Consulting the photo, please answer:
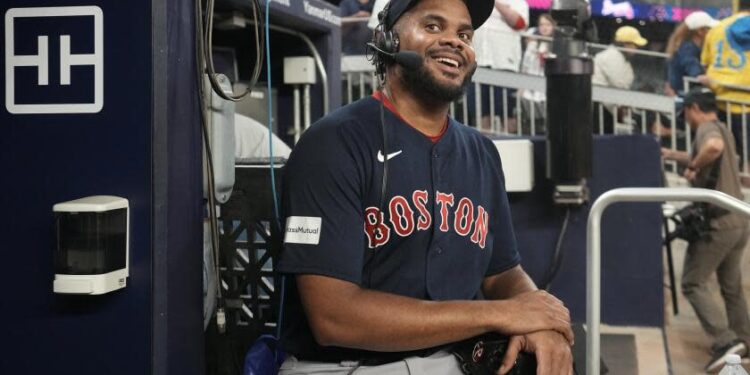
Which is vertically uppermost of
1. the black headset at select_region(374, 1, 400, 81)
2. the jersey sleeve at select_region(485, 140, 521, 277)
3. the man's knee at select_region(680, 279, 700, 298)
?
the black headset at select_region(374, 1, 400, 81)

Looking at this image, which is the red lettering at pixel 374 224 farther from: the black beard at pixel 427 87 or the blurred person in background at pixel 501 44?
the blurred person in background at pixel 501 44

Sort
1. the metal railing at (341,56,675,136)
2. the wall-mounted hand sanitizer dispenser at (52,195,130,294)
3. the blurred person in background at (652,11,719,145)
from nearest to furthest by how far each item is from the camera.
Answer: the wall-mounted hand sanitizer dispenser at (52,195,130,294)
the metal railing at (341,56,675,136)
the blurred person in background at (652,11,719,145)

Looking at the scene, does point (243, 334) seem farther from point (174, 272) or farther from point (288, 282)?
point (174, 272)

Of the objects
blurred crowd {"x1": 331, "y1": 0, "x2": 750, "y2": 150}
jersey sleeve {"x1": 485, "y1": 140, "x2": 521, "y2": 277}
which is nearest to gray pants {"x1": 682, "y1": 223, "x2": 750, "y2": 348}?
blurred crowd {"x1": 331, "y1": 0, "x2": 750, "y2": 150}

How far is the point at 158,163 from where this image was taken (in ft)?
5.98

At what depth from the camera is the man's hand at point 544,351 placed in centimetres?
195

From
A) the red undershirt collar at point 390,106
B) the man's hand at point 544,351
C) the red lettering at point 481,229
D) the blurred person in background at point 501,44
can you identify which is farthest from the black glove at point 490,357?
the blurred person in background at point 501,44

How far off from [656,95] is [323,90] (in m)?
5.19

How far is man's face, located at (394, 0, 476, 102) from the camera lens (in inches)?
85.8

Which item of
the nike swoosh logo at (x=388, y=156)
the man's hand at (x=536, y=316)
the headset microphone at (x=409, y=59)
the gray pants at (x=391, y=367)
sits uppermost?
the headset microphone at (x=409, y=59)

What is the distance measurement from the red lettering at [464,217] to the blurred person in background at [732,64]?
5868 mm

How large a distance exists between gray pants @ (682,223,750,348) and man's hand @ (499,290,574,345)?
4324 mm

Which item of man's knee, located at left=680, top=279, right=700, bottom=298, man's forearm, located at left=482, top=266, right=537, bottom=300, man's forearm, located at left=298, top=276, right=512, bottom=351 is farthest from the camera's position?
man's knee, located at left=680, top=279, right=700, bottom=298

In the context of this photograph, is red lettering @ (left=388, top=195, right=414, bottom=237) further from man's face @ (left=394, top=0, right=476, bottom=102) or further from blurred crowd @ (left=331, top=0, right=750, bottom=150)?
blurred crowd @ (left=331, top=0, right=750, bottom=150)
